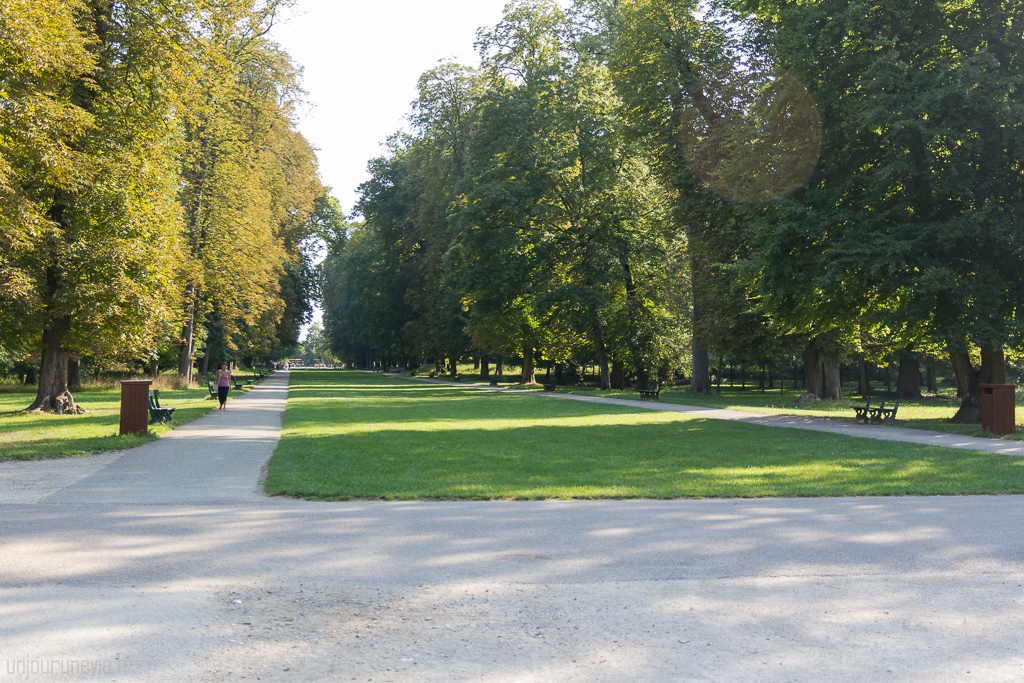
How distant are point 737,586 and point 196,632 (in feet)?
12.4

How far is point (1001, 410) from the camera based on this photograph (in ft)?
56.9

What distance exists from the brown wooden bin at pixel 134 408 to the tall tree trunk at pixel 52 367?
7630 mm

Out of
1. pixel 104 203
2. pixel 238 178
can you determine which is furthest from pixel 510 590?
pixel 238 178

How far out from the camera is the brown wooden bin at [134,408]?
1619 cm

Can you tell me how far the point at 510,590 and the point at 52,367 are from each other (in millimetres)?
21764

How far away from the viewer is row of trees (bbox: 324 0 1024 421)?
17953 mm

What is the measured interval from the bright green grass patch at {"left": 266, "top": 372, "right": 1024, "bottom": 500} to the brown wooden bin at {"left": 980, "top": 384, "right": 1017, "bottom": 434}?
346 centimetres

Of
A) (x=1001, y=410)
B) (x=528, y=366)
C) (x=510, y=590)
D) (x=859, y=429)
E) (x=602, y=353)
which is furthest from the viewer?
(x=528, y=366)

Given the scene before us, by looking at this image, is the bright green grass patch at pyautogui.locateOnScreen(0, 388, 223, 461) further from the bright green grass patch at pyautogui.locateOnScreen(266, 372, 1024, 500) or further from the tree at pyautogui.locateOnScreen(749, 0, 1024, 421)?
the tree at pyautogui.locateOnScreen(749, 0, 1024, 421)

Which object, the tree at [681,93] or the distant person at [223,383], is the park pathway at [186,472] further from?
the tree at [681,93]

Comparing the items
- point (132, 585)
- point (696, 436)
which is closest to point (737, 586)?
point (132, 585)

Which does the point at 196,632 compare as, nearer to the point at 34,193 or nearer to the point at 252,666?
the point at 252,666

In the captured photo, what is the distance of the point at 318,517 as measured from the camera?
8.17m

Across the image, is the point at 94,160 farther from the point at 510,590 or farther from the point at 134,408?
the point at 510,590
